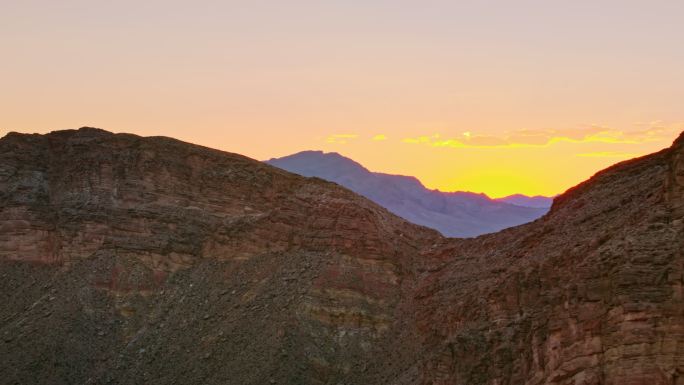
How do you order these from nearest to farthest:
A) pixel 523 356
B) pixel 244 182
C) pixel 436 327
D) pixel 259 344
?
pixel 523 356 → pixel 436 327 → pixel 259 344 → pixel 244 182

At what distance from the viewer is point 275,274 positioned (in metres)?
59.8

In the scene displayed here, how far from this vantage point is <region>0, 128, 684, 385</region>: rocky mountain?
132ft

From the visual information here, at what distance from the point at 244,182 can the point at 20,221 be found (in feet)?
42.9

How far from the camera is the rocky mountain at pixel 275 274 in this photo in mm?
40281

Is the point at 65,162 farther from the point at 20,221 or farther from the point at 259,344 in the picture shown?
the point at 259,344

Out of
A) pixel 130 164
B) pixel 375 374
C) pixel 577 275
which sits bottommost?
pixel 375 374

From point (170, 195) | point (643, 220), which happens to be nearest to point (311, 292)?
point (170, 195)

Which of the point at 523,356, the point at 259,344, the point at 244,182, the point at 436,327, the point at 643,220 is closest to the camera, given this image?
the point at 643,220

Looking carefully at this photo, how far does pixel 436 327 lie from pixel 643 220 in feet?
50.0

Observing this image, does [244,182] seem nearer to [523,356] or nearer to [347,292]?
[347,292]

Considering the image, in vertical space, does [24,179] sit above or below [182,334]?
above

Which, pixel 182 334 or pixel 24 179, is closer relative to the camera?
pixel 182 334

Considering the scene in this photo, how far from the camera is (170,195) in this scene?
65250 mm

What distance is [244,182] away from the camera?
212ft
